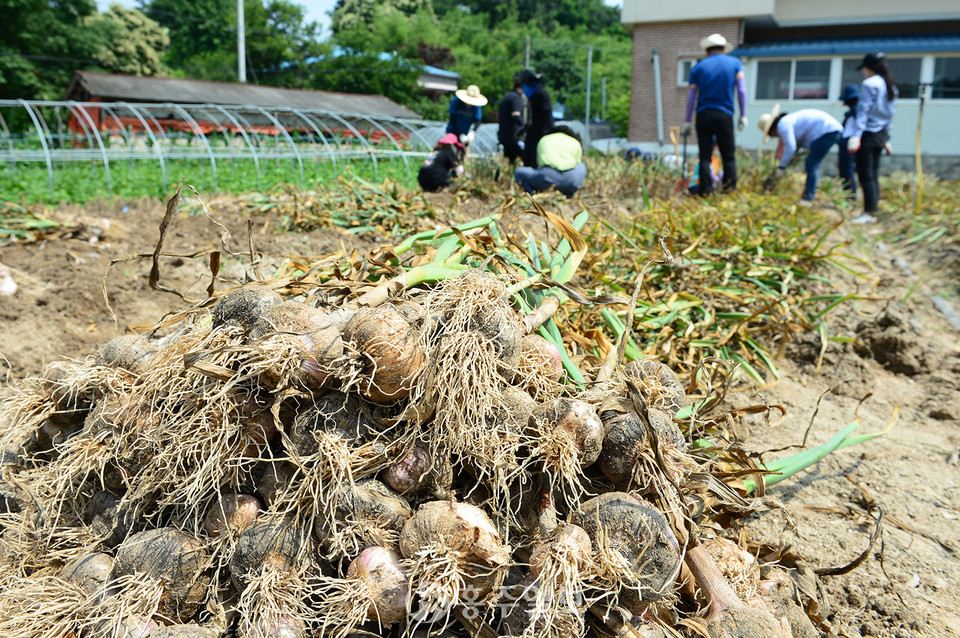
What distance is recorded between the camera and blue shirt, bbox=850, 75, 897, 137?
7045 mm

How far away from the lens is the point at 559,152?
19.5 ft

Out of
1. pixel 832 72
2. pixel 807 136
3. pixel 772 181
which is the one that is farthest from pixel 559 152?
pixel 832 72

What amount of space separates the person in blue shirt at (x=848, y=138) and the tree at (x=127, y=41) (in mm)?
34730

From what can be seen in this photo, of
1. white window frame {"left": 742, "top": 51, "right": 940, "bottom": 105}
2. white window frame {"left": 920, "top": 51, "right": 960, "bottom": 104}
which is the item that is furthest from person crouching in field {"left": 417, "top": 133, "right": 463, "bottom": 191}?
white window frame {"left": 920, "top": 51, "right": 960, "bottom": 104}

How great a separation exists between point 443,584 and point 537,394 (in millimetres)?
482

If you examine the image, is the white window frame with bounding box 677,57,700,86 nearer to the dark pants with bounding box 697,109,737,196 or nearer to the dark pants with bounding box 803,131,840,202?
the dark pants with bounding box 803,131,840,202

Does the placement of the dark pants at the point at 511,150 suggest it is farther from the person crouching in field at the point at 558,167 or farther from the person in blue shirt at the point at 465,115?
the person crouching in field at the point at 558,167

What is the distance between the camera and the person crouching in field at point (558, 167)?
19.5 ft

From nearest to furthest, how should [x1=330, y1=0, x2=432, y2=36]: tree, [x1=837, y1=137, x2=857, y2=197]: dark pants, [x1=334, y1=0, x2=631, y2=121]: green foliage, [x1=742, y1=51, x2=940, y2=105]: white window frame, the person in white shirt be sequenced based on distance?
the person in white shirt < [x1=837, y1=137, x2=857, y2=197]: dark pants < [x1=742, y1=51, x2=940, y2=105]: white window frame < [x1=334, y1=0, x2=631, y2=121]: green foliage < [x1=330, y1=0, x2=432, y2=36]: tree

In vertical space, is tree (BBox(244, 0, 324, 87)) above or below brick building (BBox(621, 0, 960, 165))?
above

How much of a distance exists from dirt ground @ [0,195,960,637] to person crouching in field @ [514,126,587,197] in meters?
2.12

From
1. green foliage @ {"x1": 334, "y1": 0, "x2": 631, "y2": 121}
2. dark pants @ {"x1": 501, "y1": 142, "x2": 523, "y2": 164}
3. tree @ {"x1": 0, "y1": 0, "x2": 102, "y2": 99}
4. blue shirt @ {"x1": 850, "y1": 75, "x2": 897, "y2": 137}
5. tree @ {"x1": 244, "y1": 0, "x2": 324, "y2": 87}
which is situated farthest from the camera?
green foliage @ {"x1": 334, "y1": 0, "x2": 631, "y2": 121}

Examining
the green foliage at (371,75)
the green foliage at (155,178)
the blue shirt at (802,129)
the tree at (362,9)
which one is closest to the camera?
the blue shirt at (802,129)

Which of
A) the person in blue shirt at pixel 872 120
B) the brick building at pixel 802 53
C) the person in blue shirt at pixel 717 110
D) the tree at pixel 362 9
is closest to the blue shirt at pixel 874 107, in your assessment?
the person in blue shirt at pixel 872 120
